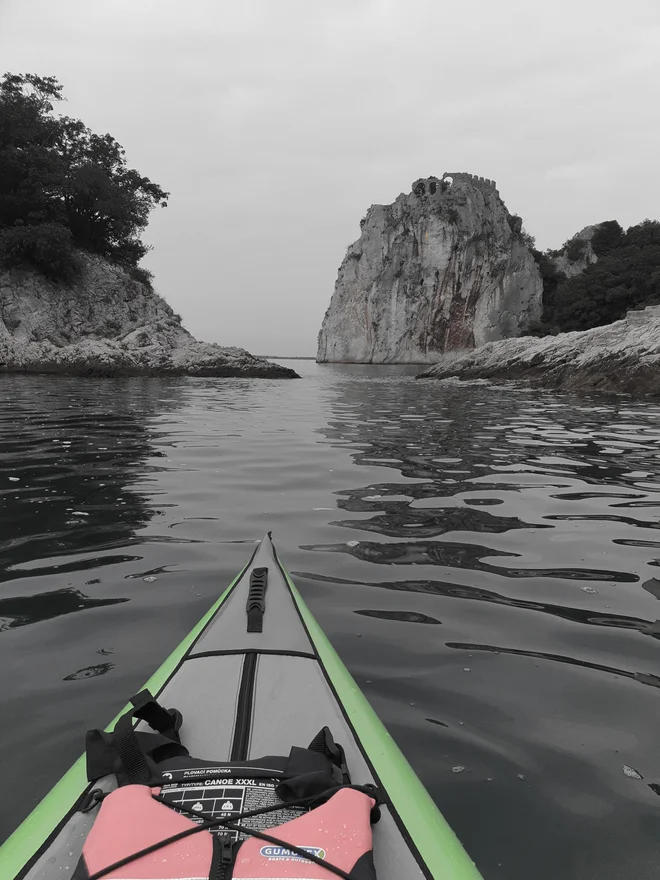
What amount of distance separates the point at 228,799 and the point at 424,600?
182 centimetres

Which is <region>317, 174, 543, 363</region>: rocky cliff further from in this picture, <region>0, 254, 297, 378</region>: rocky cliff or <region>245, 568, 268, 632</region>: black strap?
<region>245, 568, 268, 632</region>: black strap

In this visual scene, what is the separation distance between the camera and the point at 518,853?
4.67ft

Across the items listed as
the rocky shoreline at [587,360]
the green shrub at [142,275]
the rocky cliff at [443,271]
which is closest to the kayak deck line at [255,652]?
the rocky shoreline at [587,360]

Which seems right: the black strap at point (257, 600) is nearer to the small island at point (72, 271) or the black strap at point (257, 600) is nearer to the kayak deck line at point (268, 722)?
the kayak deck line at point (268, 722)

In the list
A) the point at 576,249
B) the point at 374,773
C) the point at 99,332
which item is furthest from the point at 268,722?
the point at 576,249

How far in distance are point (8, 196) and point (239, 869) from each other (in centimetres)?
3462

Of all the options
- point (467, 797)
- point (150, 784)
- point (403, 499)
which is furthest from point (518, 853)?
point (403, 499)

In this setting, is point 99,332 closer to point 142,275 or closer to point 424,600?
point 142,275

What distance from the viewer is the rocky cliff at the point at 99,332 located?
23562mm

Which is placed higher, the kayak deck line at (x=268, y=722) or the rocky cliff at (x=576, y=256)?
the rocky cliff at (x=576, y=256)

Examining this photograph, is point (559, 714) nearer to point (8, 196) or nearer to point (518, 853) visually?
point (518, 853)

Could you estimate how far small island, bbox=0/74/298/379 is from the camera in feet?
80.5

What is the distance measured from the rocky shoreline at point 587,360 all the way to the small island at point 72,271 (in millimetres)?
11142

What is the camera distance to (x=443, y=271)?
6200 cm
